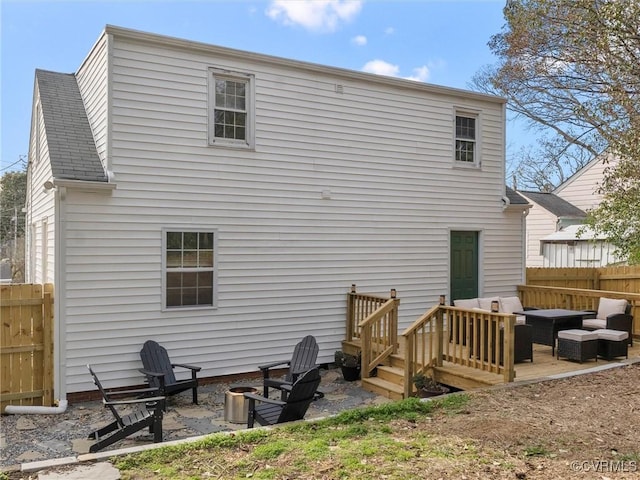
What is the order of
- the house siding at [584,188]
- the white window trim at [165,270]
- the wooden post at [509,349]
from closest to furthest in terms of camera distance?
1. the wooden post at [509,349]
2. the white window trim at [165,270]
3. the house siding at [584,188]

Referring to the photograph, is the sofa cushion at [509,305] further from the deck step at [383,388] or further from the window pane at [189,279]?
the window pane at [189,279]

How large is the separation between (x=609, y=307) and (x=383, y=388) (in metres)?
4.64

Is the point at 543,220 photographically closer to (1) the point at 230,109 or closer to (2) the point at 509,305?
(2) the point at 509,305

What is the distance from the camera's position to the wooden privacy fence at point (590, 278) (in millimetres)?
12289

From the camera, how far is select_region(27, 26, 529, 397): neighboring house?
7.43 metres

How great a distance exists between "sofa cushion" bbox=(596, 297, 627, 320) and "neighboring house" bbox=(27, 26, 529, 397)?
226 cm

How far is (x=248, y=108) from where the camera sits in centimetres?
856

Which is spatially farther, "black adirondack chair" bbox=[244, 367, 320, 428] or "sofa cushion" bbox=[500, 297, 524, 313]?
"sofa cushion" bbox=[500, 297, 524, 313]

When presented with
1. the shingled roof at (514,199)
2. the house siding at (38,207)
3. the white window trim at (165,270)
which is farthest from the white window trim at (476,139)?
the house siding at (38,207)

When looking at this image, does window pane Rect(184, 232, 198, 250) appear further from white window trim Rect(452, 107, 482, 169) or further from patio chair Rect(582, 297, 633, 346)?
patio chair Rect(582, 297, 633, 346)

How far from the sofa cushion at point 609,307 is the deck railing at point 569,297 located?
0.59m

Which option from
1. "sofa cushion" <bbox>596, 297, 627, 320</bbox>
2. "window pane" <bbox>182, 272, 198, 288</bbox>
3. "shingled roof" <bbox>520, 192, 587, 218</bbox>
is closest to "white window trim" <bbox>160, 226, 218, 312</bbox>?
"window pane" <bbox>182, 272, 198, 288</bbox>

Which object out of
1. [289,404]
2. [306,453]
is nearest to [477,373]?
[289,404]

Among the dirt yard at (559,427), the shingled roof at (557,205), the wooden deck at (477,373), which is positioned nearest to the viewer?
the dirt yard at (559,427)
